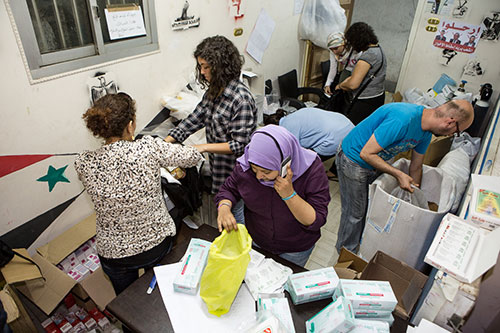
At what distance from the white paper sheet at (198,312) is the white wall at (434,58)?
329cm

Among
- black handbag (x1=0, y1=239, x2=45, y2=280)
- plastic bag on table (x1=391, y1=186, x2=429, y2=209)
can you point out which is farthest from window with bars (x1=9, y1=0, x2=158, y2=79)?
plastic bag on table (x1=391, y1=186, x2=429, y2=209)

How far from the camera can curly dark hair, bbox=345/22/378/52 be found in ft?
9.54

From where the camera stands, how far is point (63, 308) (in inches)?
83.1


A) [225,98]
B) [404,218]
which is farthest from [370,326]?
[225,98]

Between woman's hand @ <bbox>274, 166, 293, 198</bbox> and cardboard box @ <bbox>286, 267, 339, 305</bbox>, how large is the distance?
0.34m

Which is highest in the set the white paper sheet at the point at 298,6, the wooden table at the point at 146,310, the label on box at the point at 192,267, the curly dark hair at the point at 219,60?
the white paper sheet at the point at 298,6

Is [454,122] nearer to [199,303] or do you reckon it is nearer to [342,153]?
[342,153]

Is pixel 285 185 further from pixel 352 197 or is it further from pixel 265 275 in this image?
pixel 352 197

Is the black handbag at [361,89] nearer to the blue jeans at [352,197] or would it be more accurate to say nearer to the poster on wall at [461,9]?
the blue jeans at [352,197]

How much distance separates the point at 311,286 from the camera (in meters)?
1.23

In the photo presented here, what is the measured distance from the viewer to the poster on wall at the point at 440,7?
3.54 metres

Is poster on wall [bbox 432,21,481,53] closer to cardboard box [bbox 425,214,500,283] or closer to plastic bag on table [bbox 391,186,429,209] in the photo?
plastic bag on table [bbox 391,186,429,209]

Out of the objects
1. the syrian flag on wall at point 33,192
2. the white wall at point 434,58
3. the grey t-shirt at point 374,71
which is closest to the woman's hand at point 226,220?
the syrian flag on wall at point 33,192

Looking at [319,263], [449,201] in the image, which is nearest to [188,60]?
[319,263]
